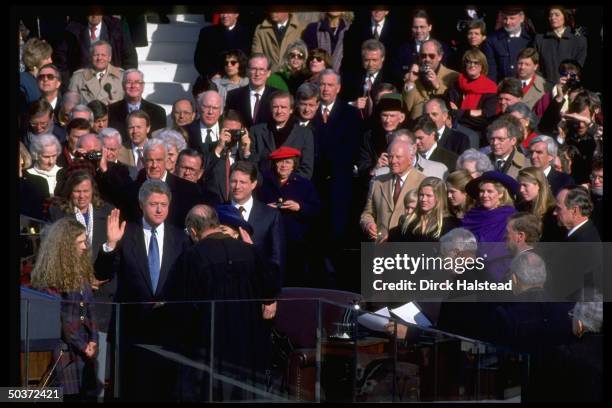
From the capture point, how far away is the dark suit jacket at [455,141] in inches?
536

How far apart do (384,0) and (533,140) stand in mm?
1487

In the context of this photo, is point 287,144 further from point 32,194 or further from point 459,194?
point 32,194

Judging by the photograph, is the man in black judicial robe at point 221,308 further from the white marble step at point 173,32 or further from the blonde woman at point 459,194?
the white marble step at point 173,32

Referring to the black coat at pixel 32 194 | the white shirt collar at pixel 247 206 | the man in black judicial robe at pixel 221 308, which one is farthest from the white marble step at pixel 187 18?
the man in black judicial robe at pixel 221 308

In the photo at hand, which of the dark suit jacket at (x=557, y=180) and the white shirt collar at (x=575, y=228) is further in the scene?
the dark suit jacket at (x=557, y=180)

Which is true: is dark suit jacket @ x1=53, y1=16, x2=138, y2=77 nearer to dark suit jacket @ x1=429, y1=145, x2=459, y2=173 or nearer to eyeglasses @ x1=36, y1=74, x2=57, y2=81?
eyeglasses @ x1=36, y1=74, x2=57, y2=81

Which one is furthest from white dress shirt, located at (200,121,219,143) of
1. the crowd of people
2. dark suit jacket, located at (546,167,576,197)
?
dark suit jacket, located at (546,167,576,197)

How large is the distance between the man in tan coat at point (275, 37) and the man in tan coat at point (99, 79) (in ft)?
3.69

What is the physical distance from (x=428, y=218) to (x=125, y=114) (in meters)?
2.79

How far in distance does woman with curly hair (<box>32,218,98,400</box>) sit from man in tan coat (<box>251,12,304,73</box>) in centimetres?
243

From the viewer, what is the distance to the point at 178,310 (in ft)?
39.7

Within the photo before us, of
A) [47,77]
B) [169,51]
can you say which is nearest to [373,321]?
[47,77]

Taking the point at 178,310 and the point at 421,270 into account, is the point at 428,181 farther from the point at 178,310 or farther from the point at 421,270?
the point at 178,310

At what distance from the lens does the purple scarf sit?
503 inches
